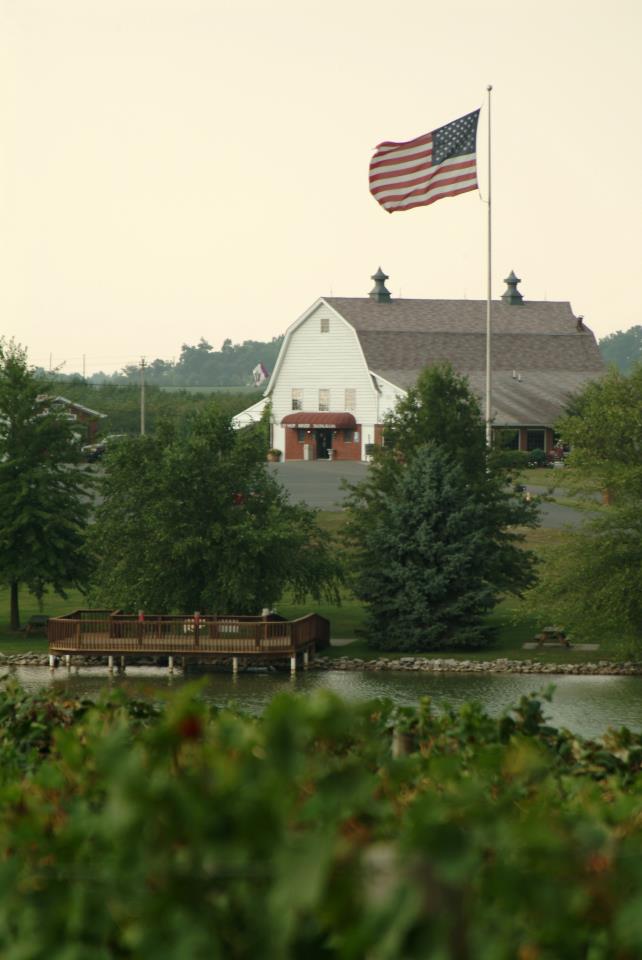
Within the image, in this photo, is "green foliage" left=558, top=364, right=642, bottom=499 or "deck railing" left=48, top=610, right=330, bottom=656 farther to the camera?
"deck railing" left=48, top=610, right=330, bottom=656

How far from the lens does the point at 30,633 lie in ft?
134

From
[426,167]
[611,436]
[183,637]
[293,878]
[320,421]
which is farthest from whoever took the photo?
[320,421]

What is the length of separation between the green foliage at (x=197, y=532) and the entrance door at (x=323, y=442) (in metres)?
49.3

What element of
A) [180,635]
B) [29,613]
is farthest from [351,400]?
[180,635]

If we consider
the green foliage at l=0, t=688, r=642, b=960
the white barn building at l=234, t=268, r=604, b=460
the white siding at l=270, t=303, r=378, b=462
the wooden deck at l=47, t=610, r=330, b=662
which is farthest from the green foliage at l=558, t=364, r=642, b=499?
the white siding at l=270, t=303, r=378, b=462

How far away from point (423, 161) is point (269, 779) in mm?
43824

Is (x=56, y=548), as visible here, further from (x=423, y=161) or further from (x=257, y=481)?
(x=423, y=161)

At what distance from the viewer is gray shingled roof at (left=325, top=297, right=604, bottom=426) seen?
289 feet

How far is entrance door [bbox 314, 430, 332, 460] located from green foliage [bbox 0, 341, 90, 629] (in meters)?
47.1

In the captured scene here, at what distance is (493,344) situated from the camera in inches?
3735

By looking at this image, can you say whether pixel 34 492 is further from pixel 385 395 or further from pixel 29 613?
pixel 385 395

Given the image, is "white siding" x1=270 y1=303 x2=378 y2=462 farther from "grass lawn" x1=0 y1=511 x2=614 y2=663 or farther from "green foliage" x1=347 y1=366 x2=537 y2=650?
"green foliage" x1=347 y1=366 x2=537 y2=650

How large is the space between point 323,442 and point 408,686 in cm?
5464

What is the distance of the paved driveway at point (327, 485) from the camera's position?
5603 cm
